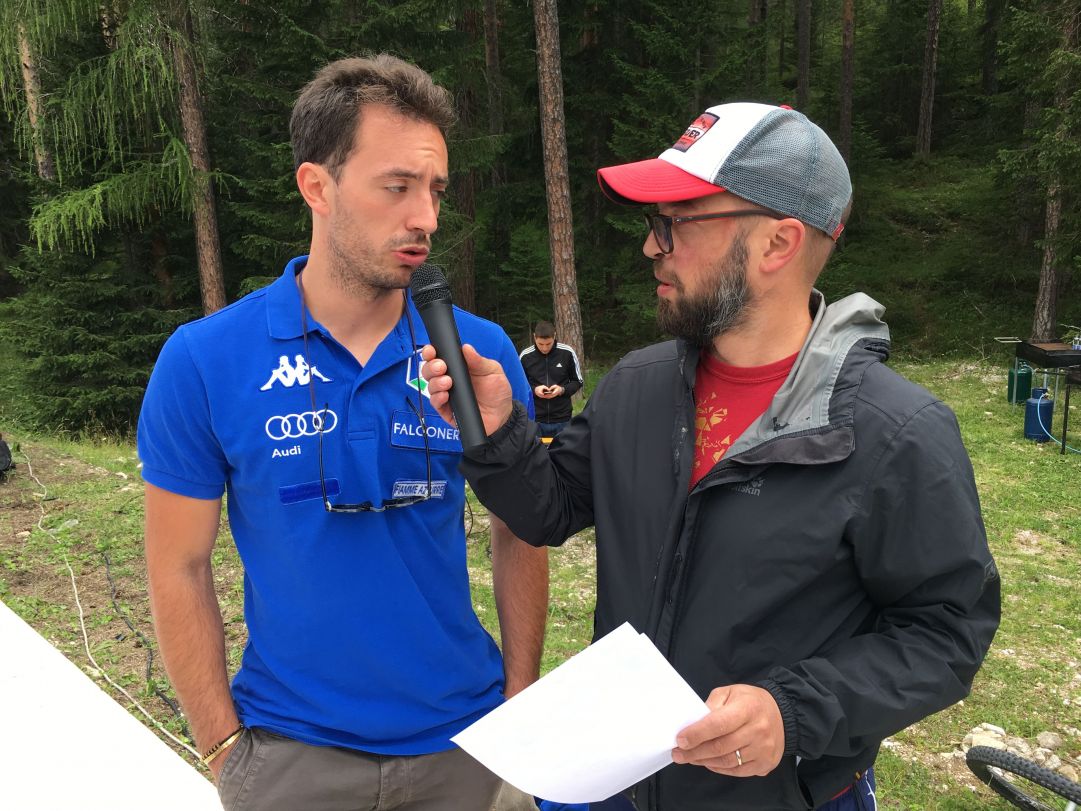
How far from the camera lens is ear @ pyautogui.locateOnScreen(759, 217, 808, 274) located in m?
Answer: 1.78

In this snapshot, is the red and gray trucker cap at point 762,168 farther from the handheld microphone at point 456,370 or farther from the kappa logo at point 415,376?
the kappa logo at point 415,376

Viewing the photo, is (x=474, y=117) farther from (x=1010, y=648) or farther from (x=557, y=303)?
(x=1010, y=648)

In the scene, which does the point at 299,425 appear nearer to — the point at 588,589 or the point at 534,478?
the point at 534,478

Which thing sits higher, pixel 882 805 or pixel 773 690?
pixel 773 690

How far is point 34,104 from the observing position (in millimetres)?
14172

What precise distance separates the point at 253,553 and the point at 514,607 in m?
0.71

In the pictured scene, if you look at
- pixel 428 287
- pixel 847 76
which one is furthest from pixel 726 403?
pixel 847 76

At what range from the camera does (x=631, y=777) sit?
1548 millimetres

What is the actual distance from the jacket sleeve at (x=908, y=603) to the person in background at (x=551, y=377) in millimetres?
7439

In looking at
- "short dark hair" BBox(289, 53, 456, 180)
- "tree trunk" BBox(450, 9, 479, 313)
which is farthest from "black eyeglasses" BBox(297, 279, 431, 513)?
"tree trunk" BBox(450, 9, 479, 313)

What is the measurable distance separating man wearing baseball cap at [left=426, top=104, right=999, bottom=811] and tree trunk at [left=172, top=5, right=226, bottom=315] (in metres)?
13.6

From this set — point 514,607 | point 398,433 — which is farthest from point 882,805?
point 398,433

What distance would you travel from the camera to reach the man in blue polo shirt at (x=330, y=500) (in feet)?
6.01

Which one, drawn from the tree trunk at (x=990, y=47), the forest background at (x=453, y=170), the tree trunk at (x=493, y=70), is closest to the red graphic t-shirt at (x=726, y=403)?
the forest background at (x=453, y=170)
